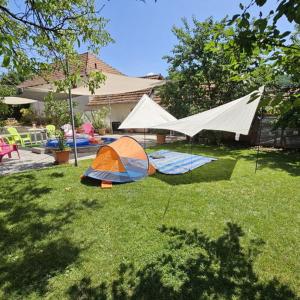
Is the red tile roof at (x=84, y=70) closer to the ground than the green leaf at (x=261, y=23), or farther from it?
farther from it

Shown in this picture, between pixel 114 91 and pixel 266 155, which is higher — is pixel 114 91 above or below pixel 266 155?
above

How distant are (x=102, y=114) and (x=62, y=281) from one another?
15.4 meters

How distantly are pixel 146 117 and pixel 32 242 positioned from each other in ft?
24.0

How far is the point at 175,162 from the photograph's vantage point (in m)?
8.75

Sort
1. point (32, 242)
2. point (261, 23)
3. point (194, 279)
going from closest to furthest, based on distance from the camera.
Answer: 1. point (261, 23)
2. point (194, 279)
3. point (32, 242)

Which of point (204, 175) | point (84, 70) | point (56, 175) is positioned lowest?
point (204, 175)

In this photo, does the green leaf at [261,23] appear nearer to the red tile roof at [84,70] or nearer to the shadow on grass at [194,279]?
the shadow on grass at [194,279]

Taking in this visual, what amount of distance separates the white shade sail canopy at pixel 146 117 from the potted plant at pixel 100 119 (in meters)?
7.43

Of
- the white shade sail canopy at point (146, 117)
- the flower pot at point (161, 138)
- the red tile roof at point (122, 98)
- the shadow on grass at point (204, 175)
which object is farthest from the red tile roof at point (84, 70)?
the flower pot at point (161, 138)

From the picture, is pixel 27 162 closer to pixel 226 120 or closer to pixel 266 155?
pixel 226 120

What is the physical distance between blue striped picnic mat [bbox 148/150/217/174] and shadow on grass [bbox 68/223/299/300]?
4.02m

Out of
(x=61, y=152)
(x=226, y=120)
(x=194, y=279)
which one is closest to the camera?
(x=194, y=279)

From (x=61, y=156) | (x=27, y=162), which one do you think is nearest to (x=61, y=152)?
(x=61, y=156)

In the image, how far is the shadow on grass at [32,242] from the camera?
3.09 meters
